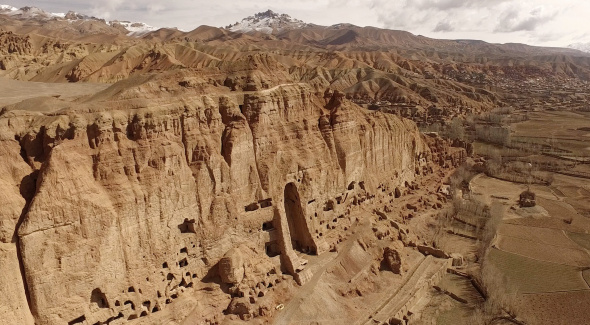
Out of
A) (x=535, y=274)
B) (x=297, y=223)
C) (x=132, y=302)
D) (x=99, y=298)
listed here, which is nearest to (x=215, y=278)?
(x=132, y=302)

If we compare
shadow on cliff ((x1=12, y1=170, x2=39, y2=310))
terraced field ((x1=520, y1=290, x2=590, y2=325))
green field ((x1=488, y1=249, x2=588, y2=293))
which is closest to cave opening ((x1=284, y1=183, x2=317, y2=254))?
terraced field ((x1=520, y1=290, x2=590, y2=325))

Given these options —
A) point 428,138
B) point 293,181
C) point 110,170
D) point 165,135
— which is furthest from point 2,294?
point 428,138

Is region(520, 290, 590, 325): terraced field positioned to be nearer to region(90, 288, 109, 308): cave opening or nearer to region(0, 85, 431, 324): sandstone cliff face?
region(0, 85, 431, 324): sandstone cliff face

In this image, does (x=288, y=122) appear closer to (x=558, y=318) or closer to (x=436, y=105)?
(x=558, y=318)

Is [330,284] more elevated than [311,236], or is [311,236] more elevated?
[311,236]

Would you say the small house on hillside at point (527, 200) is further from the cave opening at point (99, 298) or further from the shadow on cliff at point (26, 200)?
the shadow on cliff at point (26, 200)

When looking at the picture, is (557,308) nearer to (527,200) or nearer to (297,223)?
(297,223)

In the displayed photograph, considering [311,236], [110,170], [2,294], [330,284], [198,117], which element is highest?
[198,117]
